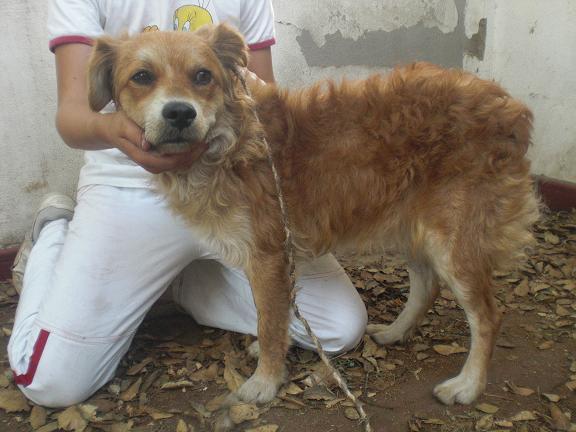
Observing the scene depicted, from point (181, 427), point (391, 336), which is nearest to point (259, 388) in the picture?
point (181, 427)

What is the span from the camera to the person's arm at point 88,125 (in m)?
2.21

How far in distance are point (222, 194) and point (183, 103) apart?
479 millimetres

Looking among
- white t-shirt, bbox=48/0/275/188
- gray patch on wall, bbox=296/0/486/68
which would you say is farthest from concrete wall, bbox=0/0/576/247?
white t-shirt, bbox=48/0/275/188

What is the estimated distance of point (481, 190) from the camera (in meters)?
2.49

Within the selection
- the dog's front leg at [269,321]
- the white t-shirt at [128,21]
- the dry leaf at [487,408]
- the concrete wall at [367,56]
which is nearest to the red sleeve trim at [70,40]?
the white t-shirt at [128,21]

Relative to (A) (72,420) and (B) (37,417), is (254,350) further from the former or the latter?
(B) (37,417)

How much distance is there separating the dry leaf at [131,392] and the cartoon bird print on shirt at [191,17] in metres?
1.72

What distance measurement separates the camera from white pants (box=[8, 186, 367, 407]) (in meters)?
2.61

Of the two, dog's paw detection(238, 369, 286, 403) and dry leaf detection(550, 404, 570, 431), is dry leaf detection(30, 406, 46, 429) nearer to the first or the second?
dog's paw detection(238, 369, 286, 403)

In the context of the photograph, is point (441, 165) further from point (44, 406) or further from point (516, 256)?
point (44, 406)

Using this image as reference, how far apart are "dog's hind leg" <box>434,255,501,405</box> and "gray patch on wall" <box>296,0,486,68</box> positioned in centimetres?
218

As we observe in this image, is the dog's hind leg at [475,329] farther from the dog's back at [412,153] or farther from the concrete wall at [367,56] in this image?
the concrete wall at [367,56]

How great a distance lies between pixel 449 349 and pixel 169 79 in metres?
1.92

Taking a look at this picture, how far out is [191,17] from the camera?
2.86 meters
